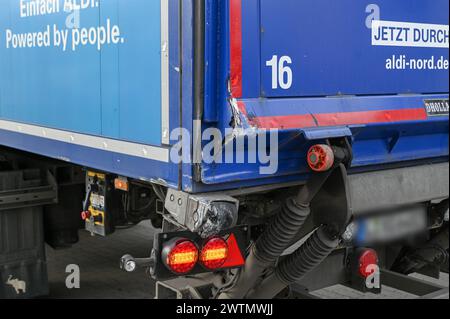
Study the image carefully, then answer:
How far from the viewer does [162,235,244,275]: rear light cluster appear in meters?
2.85

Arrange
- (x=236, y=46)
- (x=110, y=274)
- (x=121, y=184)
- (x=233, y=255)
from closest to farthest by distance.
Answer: (x=236, y=46)
(x=233, y=255)
(x=121, y=184)
(x=110, y=274)

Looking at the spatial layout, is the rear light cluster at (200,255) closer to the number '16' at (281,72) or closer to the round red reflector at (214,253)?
the round red reflector at (214,253)

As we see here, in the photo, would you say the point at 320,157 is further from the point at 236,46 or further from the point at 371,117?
the point at 236,46

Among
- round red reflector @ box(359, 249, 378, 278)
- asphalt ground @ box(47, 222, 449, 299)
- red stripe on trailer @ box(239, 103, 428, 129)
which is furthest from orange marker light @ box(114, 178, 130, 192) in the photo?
asphalt ground @ box(47, 222, 449, 299)

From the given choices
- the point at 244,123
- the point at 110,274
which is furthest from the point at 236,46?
the point at 110,274

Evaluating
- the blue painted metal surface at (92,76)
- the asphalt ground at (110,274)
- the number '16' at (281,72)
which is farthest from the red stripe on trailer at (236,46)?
the asphalt ground at (110,274)

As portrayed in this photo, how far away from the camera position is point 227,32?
258 centimetres

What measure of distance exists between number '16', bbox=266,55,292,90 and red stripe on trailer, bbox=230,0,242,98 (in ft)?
0.58

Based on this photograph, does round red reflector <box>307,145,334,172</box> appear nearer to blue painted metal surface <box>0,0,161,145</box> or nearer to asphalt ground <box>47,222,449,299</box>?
blue painted metal surface <box>0,0,161,145</box>

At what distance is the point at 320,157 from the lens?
9.16 ft

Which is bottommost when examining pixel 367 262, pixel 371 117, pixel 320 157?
pixel 367 262

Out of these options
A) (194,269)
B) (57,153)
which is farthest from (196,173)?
(57,153)

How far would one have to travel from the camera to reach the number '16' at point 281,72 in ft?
9.05

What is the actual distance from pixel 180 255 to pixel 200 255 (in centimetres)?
11
